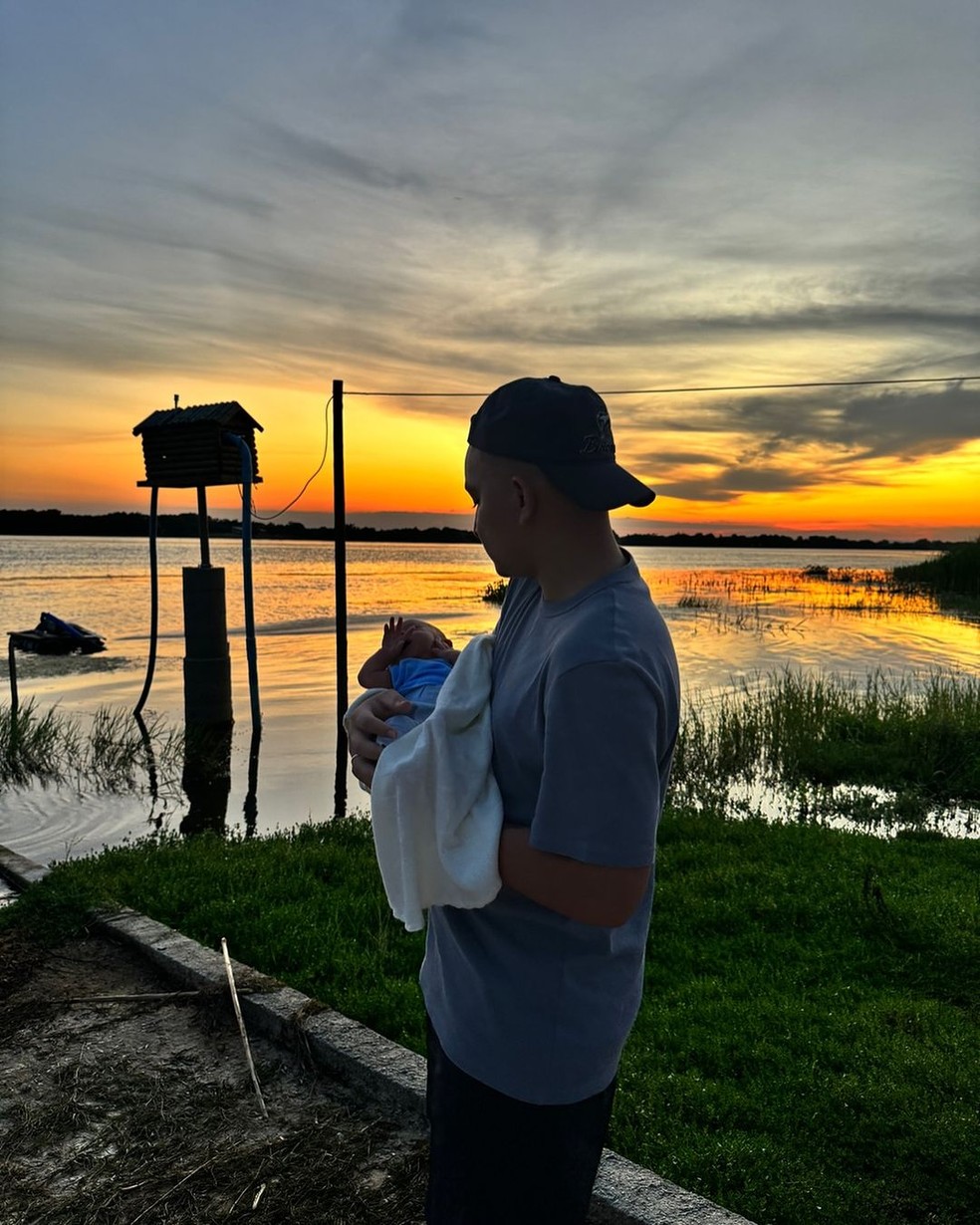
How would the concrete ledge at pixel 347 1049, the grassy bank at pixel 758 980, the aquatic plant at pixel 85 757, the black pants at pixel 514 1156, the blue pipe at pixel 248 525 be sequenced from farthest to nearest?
1. the blue pipe at pixel 248 525
2. the aquatic plant at pixel 85 757
3. the grassy bank at pixel 758 980
4. the concrete ledge at pixel 347 1049
5. the black pants at pixel 514 1156

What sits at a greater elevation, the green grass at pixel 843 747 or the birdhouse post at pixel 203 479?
the birdhouse post at pixel 203 479

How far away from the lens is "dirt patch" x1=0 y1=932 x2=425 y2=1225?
10.2 ft

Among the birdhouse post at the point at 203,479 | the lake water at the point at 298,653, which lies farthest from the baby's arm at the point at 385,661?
the birdhouse post at the point at 203,479

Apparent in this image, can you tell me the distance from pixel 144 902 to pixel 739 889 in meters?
4.00

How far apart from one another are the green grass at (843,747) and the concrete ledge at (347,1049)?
7628mm

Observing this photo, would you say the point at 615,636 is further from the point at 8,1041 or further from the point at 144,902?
the point at 144,902

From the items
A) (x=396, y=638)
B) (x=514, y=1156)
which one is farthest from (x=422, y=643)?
(x=514, y=1156)

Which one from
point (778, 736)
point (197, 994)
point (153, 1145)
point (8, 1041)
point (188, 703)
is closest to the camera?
point (153, 1145)

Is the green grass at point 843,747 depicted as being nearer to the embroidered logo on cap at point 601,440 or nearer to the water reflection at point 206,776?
the water reflection at point 206,776

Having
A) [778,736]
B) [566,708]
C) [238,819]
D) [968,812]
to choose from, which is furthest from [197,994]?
[778,736]

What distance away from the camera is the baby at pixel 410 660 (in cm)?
192

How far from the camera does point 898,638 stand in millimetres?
28812

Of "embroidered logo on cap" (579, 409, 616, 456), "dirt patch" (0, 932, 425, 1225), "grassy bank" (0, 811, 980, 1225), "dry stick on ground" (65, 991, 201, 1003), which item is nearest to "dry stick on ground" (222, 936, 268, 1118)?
"dirt patch" (0, 932, 425, 1225)

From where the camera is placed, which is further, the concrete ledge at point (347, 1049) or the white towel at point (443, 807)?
the concrete ledge at point (347, 1049)
